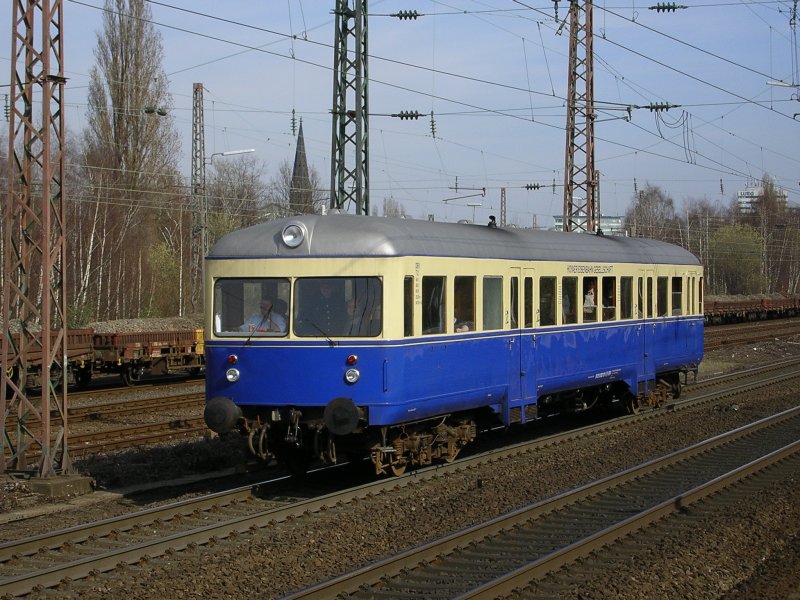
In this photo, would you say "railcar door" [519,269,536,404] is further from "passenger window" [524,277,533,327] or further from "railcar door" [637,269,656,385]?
"railcar door" [637,269,656,385]

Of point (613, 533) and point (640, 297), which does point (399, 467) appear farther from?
point (640, 297)

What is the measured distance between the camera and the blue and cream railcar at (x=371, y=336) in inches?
428

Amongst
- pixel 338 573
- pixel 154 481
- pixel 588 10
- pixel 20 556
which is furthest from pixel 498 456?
pixel 588 10

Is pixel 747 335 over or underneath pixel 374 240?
underneath

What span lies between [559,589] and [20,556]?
14.7 feet

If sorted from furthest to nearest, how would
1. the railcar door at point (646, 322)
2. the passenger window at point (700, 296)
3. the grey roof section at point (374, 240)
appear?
the passenger window at point (700, 296) < the railcar door at point (646, 322) < the grey roof section at point (374, 240)

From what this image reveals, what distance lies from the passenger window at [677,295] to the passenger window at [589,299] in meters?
3.48

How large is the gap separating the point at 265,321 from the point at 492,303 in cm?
302

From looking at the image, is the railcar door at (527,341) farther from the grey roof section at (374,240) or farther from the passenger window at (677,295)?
the passenger window at (677,295)

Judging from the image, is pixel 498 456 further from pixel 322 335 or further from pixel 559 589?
pixel 559 589

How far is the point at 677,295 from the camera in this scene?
18.7m

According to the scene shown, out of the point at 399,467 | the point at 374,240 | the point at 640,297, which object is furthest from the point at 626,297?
the point at 374,240

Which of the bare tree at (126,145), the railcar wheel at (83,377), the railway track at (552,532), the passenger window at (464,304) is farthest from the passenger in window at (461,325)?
the bare tree at (126,145)

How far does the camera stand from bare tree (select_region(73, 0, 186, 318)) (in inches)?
1956
